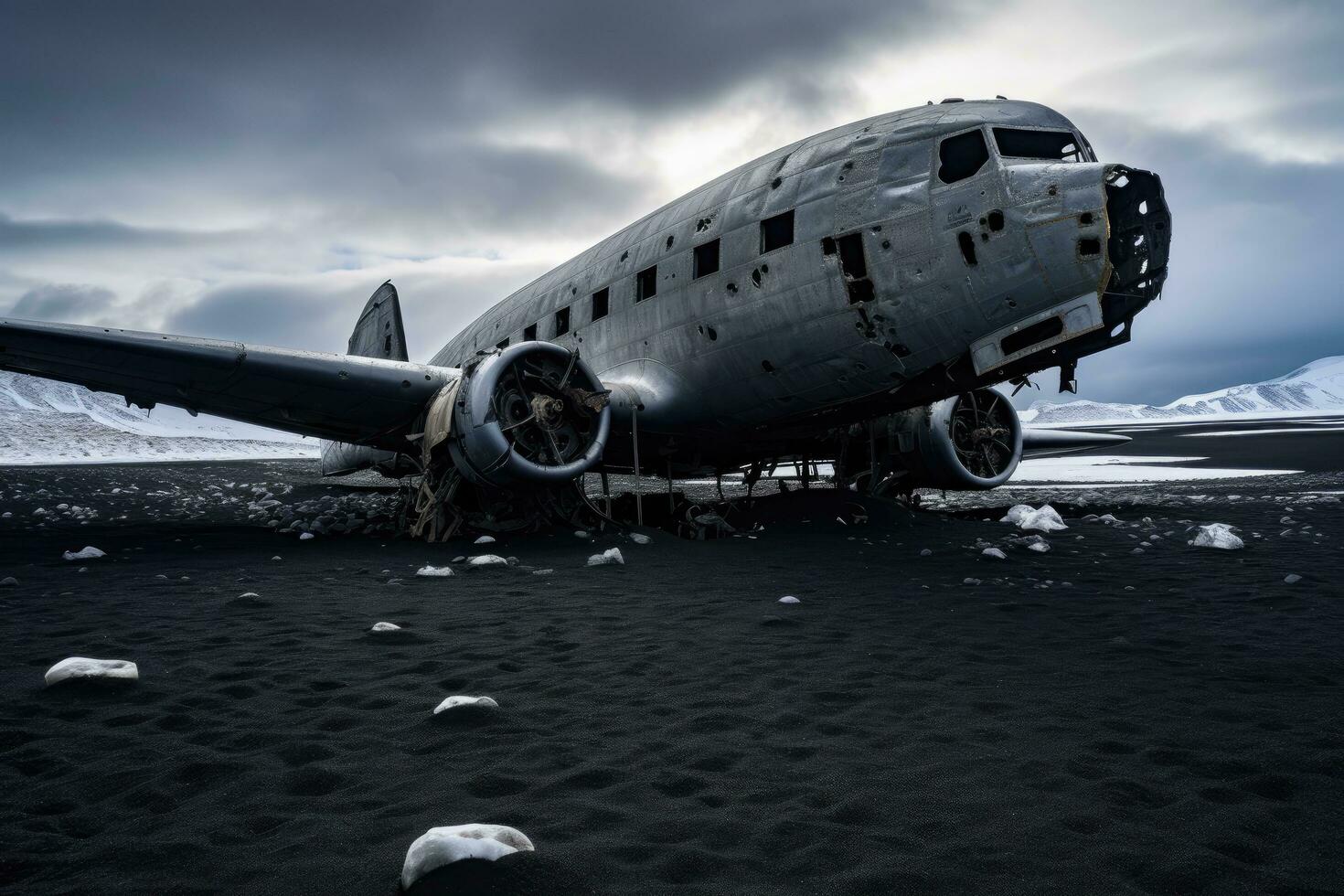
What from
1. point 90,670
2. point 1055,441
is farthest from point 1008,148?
point 1055,441

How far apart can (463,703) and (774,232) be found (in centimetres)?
738

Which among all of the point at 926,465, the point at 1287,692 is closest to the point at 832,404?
the point at 926,465

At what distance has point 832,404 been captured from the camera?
29.5 ft

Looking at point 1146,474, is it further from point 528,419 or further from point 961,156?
point 528,419

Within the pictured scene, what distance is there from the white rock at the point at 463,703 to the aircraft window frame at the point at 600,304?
9.07 metres

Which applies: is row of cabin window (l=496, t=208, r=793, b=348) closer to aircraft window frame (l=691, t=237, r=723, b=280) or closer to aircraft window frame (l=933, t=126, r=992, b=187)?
aircraft window frame (l=691, t=237, r=723, b=280)

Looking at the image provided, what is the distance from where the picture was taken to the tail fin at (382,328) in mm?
16297

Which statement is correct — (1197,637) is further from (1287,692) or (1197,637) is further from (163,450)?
(163,450)

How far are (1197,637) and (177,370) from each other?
10.4 meters

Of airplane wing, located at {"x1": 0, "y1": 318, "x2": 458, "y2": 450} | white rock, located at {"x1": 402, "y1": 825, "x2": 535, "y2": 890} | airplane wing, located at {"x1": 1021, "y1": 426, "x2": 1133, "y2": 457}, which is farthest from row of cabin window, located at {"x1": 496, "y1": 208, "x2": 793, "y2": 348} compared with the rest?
airplane wing, located at {"x1": 1021, "y1": 426, "x2": 1133, "y2": 457}

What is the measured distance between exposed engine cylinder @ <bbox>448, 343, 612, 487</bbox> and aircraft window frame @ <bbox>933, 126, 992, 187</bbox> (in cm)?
459

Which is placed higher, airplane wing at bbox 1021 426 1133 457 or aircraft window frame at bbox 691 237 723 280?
aircraft window frame at bbox 691 237 723 280

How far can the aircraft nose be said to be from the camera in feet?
21.8

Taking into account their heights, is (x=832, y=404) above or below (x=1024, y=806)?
above
